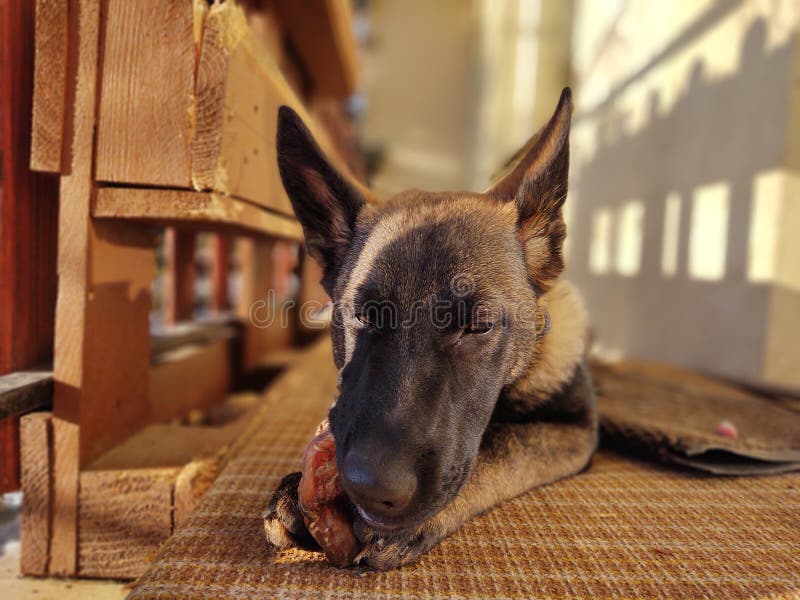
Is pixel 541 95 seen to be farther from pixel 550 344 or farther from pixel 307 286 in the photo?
pixel 550 344

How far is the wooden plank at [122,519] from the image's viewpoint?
5.41 ft

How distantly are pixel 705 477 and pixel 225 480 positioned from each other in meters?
1.58

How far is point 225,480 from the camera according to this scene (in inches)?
64.7

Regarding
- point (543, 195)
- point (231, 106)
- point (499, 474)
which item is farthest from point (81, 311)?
point (543, 195)

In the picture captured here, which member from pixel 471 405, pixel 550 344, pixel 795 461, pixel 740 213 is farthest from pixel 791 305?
pixel 471 405

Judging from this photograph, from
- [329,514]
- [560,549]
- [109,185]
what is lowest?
[560,549]

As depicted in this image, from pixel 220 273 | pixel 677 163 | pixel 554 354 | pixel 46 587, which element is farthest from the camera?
pixel 677 163

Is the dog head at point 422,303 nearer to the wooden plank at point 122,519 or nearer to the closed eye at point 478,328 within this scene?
the closed eye at point 478,328

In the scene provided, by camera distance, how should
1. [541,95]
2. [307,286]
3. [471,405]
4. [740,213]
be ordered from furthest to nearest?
1. [541,95]
2. [307,286]
3. [740,213]
4. [471,405]

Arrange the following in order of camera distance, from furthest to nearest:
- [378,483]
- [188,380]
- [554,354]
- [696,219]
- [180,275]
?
[696,219] → [180,275] → [188,380] → [554,354] → [378,483]

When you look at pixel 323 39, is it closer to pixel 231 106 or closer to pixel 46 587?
pixel 231 106

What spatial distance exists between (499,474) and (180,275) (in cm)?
240

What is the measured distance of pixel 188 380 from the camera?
2734 millimetres

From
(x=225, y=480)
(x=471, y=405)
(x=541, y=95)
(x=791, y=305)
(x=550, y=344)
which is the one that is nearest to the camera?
(x=471, y=405)
